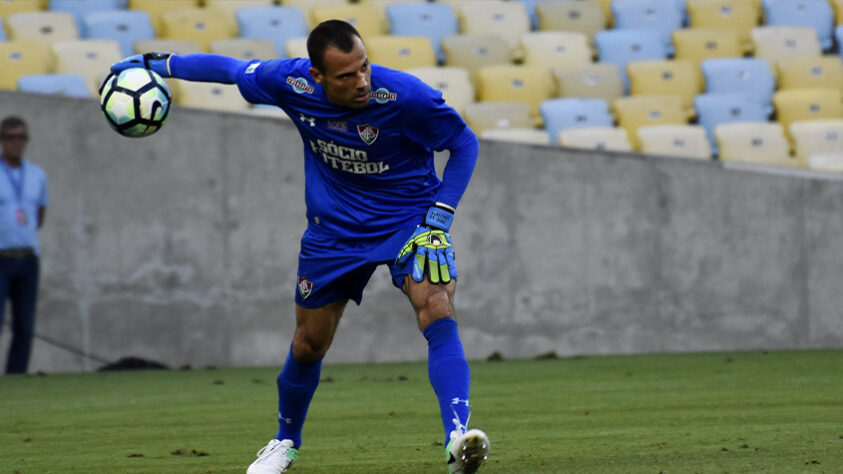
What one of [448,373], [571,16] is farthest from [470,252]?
[448,373]

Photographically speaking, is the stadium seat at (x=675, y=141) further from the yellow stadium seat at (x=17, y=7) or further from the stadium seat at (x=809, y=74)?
the yellow stadium seat at (x=17, y=7)

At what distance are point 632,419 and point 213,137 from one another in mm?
5897

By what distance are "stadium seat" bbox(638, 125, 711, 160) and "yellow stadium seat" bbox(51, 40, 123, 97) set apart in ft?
17.6

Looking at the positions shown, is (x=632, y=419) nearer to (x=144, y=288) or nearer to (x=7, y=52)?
(x=144, y=288)

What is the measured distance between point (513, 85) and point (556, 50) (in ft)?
3.51

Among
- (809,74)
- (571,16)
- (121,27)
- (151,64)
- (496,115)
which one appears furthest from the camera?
(571,16)

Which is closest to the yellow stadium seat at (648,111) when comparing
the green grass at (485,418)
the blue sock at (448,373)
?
the green grass at (485,418)

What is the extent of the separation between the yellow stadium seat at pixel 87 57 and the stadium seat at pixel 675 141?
535 centimetres

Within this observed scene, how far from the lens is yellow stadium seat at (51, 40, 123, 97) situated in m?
12.3

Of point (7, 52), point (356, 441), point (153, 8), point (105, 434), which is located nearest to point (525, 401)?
point (356, 441)

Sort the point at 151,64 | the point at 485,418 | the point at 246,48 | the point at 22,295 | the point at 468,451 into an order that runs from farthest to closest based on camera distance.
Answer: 1. the point at 246,48
2. the point at 22,295
3. the point at 485,418
4. the point at 151,64
5. the point at 468,451

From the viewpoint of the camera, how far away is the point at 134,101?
5.21 m

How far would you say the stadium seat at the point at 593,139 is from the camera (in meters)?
12.5

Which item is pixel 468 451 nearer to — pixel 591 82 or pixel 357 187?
pixel 357 187
